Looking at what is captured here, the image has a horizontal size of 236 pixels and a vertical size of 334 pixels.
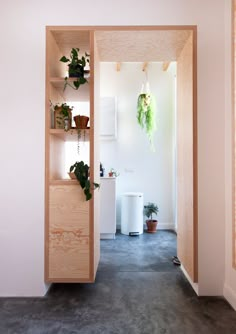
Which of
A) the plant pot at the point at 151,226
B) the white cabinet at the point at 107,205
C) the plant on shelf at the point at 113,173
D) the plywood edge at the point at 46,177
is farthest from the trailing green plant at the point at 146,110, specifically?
the plywood edge at the point at 46,177

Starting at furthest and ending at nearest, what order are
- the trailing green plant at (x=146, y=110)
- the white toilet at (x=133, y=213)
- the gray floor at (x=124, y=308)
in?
the trailing green plant at (x=146, y=110), the white toilet at (x=133, y=213), the gray floor at (x=124, y=308)

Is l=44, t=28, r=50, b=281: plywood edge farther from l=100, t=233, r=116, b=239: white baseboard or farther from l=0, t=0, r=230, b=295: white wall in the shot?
l=100, t=233, r=116, b=239: white baseboard

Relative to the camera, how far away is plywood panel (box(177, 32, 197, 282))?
7.66 feet

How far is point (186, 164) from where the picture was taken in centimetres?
253

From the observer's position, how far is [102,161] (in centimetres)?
511

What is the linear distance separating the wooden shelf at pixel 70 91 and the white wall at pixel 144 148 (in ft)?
7.58

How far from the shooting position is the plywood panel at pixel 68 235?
2.29 metres

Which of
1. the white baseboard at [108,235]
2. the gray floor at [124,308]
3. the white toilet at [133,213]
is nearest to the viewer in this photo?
the gray floor at [124,308]

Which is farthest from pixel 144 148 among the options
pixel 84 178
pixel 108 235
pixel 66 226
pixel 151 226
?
pixel 66 226

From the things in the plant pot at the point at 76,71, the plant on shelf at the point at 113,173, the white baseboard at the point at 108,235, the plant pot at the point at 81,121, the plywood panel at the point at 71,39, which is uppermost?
the plywood panel at the point at 71,39

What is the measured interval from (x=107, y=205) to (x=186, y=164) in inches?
85.3

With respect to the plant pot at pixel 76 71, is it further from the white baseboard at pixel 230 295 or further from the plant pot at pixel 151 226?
the plant pot at pixel 151 226

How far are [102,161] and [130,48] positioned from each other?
2.74 meters

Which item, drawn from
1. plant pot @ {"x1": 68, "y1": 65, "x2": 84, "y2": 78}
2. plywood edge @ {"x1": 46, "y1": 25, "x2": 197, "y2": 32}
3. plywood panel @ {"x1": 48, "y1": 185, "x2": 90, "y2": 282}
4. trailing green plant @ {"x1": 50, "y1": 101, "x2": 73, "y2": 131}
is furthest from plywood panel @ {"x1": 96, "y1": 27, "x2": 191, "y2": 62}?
plywood panel @ {"x1": 48, "y1": 185, "x2": 90, "y2": 282}
